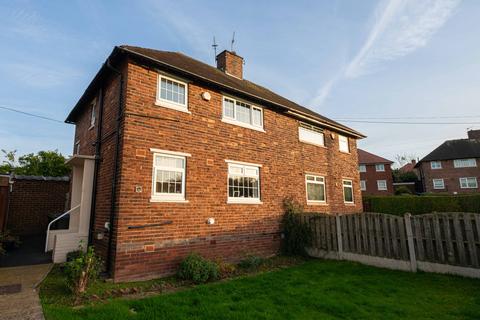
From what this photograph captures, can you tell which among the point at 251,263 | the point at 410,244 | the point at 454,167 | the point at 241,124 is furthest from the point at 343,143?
the point at 454,167

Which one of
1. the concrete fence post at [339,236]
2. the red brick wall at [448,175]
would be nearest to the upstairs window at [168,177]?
the concrete fence post at [339,236]

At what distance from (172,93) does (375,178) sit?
4264 cm

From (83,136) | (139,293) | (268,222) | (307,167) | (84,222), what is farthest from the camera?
(307,167)

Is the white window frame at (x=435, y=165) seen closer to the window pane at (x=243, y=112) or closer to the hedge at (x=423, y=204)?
the hedge at (x=423, y=204)

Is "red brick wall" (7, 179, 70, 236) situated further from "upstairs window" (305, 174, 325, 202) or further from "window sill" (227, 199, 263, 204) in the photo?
"upstairs window" (305, 174, 325, 202)

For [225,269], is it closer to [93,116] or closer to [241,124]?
[241,124]

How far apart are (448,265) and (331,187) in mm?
7229

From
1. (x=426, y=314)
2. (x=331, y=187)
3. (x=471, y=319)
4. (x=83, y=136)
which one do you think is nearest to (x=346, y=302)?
(x=426, y=314)

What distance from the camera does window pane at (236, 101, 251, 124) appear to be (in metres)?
10.5

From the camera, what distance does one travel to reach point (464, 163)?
39500mm

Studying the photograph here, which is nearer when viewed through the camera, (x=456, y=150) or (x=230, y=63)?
(x=230, y=63)

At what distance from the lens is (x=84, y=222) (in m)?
8.45

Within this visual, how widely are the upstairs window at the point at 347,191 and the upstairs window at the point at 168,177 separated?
10402 millimetres

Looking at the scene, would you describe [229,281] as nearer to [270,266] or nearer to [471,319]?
[270,266]
